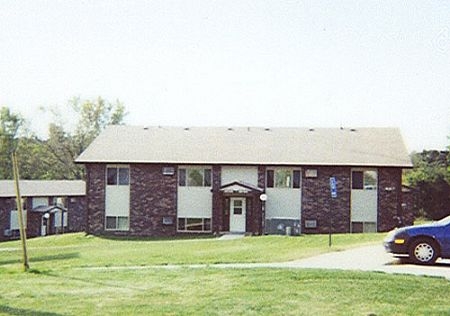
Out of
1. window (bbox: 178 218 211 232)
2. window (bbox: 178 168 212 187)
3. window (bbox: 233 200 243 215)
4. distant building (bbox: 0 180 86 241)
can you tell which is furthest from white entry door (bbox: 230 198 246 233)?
distant building (bbox: 0 180 86 241)

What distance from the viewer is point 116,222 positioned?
38.3 m

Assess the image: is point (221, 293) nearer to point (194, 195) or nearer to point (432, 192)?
point (194, 195)

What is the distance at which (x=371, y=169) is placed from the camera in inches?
1435

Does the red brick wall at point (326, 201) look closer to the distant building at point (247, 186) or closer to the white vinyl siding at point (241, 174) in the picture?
the distant building at point (247, 186)

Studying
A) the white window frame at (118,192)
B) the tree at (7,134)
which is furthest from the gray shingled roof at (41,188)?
the white window frame at (118,192)

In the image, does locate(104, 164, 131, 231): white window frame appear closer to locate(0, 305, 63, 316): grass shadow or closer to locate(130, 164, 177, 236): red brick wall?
locate(130, 164, 177, 236): red brick wall

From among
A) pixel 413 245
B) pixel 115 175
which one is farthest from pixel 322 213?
pixel 413 245

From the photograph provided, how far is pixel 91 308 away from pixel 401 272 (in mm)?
6514

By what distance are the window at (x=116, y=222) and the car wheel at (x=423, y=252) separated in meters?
25.2

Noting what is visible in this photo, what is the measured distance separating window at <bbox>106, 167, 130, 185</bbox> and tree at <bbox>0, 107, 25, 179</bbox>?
3143cm

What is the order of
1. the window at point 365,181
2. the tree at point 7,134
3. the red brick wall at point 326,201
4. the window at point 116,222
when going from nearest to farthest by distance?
the red brick wall at point 326,201 < the window at point 365,181 < the window at point 116,222 < the tree at point 7,134

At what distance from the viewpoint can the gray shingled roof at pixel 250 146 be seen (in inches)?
1459

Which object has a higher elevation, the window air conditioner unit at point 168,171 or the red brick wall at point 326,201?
the window air conditioner unit at point 168,171

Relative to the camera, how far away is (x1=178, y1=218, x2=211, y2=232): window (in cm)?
3756
